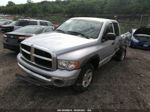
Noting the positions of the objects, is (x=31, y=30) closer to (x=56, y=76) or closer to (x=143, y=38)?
(x=56, y=76)

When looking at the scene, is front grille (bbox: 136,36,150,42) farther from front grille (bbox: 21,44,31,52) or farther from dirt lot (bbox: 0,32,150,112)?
front grille (bbox: 21,44,31,52)

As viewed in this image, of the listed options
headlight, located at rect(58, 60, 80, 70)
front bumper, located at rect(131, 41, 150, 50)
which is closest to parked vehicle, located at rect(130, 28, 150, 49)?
front bumper, located at rect(131, 41, 150, 50)

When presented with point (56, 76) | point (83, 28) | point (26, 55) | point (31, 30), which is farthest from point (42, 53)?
point (31, 30)

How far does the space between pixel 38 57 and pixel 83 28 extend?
1.74 meters

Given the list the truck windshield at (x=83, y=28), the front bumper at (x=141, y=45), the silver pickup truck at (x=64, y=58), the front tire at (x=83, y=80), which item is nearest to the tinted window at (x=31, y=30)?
the truck windshield at (x=83, y=28)

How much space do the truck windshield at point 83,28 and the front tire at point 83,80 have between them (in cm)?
96

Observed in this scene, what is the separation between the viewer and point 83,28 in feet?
12.6

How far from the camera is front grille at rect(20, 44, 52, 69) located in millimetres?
2674

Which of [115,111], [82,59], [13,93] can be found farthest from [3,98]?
[115,111]

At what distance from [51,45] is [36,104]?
4.45 ft

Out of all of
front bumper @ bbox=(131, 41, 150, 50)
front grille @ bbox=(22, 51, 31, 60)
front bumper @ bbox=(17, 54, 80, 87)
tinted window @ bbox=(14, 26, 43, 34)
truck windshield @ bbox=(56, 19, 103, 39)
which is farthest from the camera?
front bumper @ bbox=(131, 41, 150, 50)

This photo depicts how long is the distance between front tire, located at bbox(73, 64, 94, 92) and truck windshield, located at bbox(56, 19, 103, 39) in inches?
37.8

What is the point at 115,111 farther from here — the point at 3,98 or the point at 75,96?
the point at 3,98

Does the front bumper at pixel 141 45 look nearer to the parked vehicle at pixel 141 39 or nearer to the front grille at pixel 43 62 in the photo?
the parked vehicle at pixel 141 39
